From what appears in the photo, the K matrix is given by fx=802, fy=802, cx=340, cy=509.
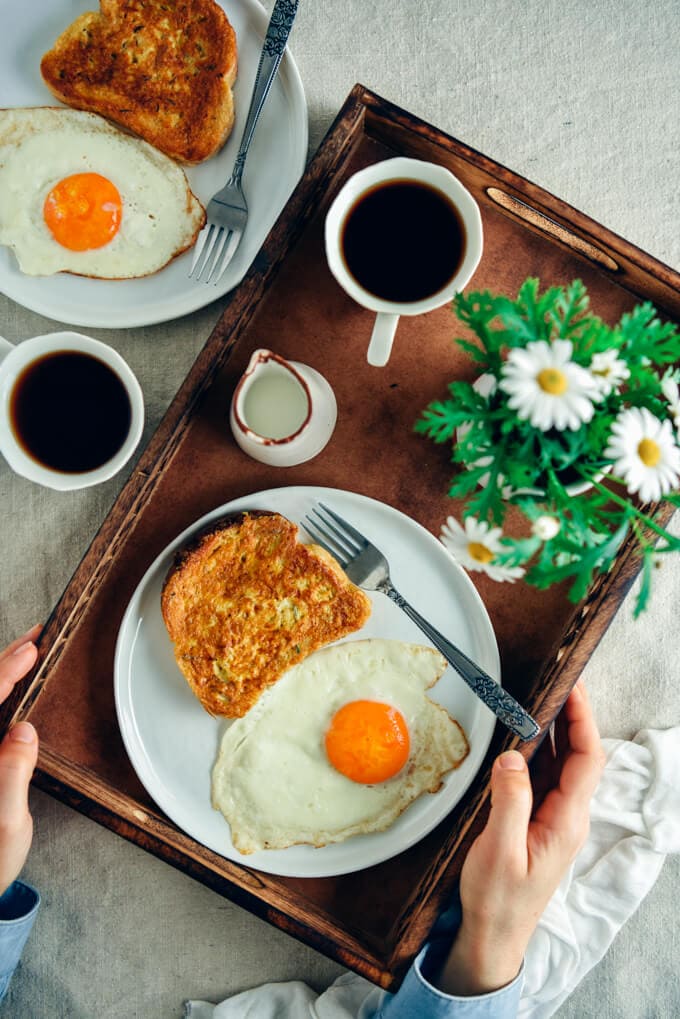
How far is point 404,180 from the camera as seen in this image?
1.69m

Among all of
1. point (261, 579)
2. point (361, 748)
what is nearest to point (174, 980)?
point (361, 748)

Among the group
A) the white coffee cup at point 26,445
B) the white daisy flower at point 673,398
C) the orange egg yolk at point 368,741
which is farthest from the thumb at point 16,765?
the white daisy flower at point 673,398

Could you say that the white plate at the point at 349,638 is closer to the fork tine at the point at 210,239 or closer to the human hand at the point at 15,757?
the human hand at the point at 15,757

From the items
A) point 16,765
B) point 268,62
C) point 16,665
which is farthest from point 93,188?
point 16,765

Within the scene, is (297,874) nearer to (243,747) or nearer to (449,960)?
(243,747)

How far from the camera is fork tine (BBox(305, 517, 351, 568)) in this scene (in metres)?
1.83

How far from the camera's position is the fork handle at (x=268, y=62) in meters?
1.83

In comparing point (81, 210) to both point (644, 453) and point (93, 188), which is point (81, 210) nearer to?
point (93, 188)

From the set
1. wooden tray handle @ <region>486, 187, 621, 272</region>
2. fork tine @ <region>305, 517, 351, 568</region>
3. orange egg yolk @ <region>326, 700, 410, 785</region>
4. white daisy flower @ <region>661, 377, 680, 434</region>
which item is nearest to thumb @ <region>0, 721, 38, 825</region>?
orange egg yolk @ <region>326, 700, 410, 785</region>

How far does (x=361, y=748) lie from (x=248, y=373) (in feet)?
2.84

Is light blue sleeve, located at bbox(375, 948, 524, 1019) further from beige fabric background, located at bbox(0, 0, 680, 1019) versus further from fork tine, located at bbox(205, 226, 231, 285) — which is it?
fork tine, located at bbox(205, 226, 231, 285)

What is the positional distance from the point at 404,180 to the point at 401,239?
0.12m

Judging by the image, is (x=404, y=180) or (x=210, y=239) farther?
(x=210, y=239)

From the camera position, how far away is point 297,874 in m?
1.82
